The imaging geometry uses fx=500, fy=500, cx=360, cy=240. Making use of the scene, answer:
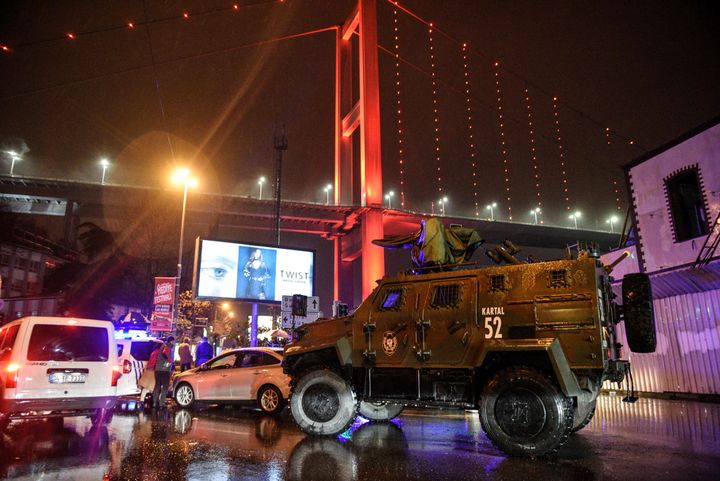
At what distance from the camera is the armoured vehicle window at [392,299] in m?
7.71

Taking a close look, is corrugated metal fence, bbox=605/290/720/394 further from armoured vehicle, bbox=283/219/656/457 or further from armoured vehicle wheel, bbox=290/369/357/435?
armoured vehicle wheel, bbox=290/369/357/435

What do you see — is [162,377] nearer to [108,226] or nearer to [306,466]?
[306,466]

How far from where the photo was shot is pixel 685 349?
45.4 feet

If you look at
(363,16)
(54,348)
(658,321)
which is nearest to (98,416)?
(54,348)

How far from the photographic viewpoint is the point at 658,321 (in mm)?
14820

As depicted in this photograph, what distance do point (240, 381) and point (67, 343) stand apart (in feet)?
13.0

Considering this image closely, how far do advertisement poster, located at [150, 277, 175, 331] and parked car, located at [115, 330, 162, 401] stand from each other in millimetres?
1134

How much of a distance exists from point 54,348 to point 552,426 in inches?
302

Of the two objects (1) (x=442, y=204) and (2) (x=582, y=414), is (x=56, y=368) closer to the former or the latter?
(2) (x=582, y=414)

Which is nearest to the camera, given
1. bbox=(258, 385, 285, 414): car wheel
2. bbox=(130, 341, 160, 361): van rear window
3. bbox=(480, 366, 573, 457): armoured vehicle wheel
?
bbox=(480, 366, 573, 457): armoured vehicle wheel

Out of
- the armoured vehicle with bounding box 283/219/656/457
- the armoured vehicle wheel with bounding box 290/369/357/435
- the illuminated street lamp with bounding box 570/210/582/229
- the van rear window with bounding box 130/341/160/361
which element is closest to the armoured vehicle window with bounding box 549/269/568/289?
the armoured vehicle with bounding box 283/219/656/457

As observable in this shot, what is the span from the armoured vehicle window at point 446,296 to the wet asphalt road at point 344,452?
1981 millimetres

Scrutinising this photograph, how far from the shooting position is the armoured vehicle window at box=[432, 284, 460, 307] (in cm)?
723

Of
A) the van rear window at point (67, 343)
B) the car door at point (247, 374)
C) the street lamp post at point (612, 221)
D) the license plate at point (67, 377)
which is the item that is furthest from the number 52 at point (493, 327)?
the street lamp post at point (612, 221)
